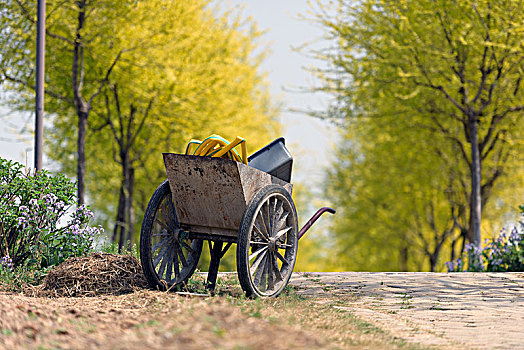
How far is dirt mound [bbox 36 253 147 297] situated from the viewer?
5805 mm

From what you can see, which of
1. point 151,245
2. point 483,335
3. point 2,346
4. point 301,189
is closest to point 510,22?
point 483,335

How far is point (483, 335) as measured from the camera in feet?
16.1

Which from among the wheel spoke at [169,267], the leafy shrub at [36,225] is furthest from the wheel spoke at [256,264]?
the leafy shrub at [36,225]

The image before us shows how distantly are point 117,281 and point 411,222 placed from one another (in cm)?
1389

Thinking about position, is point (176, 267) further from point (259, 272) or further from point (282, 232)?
point (282, 232)

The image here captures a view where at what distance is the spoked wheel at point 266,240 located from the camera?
5145 millimetres

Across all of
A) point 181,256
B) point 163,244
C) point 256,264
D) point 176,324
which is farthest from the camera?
point 181,256

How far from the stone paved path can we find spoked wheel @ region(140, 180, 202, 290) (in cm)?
154

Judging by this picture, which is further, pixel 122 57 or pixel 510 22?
pixel 122 57

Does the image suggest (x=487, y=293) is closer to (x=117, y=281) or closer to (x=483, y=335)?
(x=483, y=335)

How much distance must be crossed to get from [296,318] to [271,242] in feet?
3.83

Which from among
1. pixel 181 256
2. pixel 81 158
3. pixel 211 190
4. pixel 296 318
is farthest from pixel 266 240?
pixel 81 158

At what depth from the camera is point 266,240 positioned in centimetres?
560

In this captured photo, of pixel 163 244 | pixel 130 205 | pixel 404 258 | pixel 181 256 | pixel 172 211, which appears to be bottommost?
pixel 404 258
